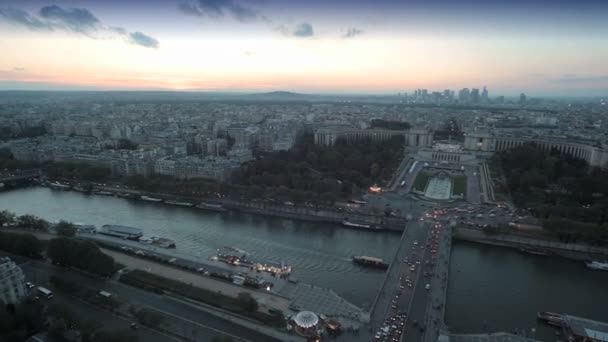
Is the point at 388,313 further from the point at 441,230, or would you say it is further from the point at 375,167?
the point at 375,167

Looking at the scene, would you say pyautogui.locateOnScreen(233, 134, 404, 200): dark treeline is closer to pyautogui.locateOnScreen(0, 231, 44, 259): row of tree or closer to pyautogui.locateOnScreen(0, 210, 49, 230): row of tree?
pyautogui.locateOnScreen(0, 210, 49, 230): row of tree

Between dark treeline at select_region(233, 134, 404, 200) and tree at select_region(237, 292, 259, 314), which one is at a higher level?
dark treeline at select_region(233, 134, 404, 200)

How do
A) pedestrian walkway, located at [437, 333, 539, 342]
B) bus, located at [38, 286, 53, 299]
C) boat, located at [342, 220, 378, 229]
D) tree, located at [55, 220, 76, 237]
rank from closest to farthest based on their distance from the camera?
pedestrian walkway, located at [437, 333, 539, 342] < bus, located at [38, 286, 53, 299] < tree, located at [55, 220, 76, 237] < boat, located at [342, 220, 378, 229]

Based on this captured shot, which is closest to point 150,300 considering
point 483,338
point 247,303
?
point 247,303

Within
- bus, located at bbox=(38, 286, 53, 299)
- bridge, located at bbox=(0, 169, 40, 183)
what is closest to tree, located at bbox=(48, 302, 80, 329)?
bus, located at bbox=(38, 286, 53, 299)

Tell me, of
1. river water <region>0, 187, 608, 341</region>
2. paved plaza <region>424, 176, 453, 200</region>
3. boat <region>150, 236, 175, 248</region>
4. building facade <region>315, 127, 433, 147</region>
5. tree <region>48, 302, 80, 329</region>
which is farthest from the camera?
building facade <region>315, 127, 433, 147</region>

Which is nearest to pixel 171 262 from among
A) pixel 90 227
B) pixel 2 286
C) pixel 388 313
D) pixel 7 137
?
pixel 2 286
